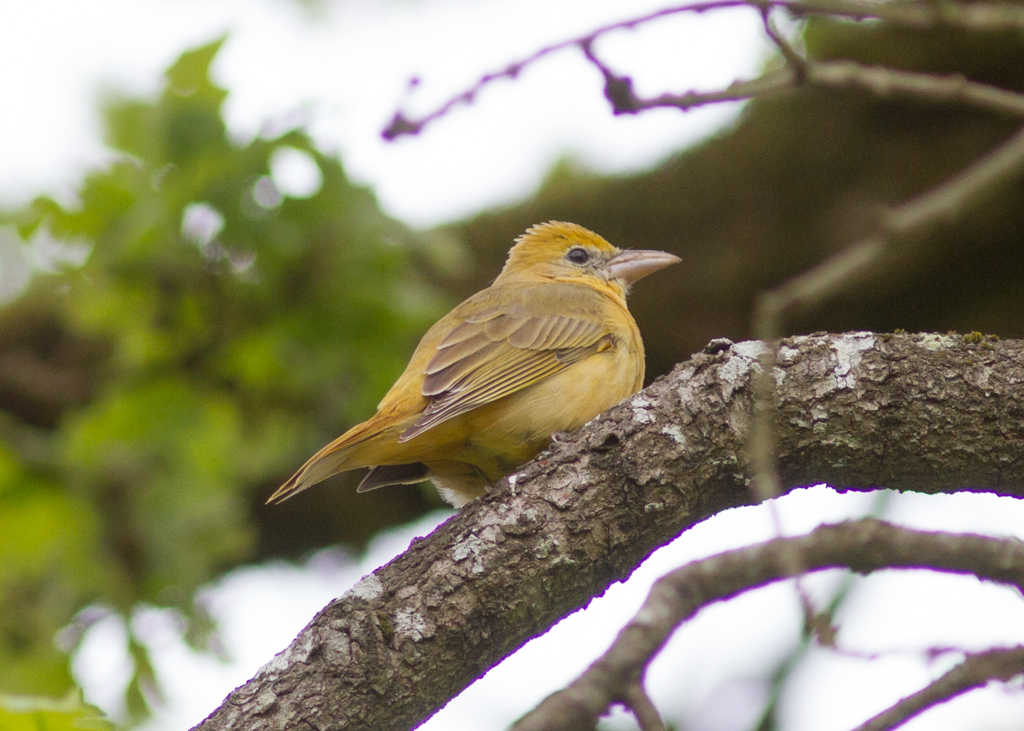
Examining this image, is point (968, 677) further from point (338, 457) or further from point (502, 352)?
point (502, 352)

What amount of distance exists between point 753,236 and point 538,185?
1.66 meters

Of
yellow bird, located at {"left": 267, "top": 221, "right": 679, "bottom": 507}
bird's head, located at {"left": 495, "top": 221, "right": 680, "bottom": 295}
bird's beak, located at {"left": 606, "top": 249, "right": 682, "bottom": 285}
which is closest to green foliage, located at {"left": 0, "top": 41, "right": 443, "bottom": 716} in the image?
bird's head, located at {"left": 495, "top": 221, "right": 680, "bottom": 295}

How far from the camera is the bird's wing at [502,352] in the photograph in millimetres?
4344

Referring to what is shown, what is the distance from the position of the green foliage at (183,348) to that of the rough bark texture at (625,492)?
98.9 inches

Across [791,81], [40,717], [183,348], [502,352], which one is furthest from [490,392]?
[40,717]

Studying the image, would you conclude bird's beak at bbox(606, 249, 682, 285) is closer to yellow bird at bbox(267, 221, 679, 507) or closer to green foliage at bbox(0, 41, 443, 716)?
yellow bird at bbox(267, 221, 679, 507)

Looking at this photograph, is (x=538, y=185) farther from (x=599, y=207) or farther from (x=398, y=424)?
(x=398, y=424)

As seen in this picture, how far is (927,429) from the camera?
124 inches

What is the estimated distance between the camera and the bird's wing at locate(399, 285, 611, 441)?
434 centimetres

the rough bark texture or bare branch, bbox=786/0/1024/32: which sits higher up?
bare branch, bbox=786/0/1024/32

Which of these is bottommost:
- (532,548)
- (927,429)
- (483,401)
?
(927,429)

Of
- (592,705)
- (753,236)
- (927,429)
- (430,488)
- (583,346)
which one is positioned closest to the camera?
(592,705)

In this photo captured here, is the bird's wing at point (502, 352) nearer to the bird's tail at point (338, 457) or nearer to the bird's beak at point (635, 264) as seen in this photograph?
the bird's tail at point (338, 457)

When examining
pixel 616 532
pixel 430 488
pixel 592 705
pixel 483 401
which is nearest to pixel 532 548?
pixel 616 532
